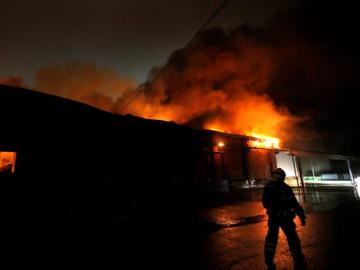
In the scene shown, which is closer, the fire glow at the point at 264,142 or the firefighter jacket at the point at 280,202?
the firefighter jacket at the point at 280,202

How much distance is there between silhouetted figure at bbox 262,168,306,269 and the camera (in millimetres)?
4059

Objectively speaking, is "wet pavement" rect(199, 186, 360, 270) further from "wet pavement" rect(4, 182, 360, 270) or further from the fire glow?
the fire glow

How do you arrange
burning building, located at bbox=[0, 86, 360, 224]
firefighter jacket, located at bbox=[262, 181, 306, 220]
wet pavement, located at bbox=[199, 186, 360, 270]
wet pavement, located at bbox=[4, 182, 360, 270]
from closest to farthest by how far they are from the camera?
1. firefighter jacket, located at bbox=[262, 181, 306, 220]
2. wet pavement, located at bbox=[199, 186, 360, 270]
3. wet pavement, located at bbox=[4, 182, 360, 270]
4. burning building, located at bbox=[0, 86, 360, 224]

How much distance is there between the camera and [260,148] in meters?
18.5

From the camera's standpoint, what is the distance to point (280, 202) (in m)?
4.27

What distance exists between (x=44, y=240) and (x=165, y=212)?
480cm

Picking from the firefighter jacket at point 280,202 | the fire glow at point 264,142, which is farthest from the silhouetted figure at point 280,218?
the fire glow at point 264,142

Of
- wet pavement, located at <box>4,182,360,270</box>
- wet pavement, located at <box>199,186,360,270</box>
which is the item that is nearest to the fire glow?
wet pavement, located at <box>4,182,360,270</box>

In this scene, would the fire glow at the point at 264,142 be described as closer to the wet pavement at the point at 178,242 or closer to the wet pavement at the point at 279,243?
the wet pavement at the point at 178,242

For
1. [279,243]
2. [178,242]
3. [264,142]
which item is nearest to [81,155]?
[178,242]

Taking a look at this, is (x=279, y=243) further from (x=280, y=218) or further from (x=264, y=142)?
(x=264, y=142)

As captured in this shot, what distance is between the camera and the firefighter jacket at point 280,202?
13.9 ft

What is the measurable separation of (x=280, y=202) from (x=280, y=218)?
0.28 m

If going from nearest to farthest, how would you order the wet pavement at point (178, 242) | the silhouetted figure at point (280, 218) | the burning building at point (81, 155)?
the silhouetted figure at point (280, 218), the wet pavement at point (178, 242), the burning building at point (81, 155)
